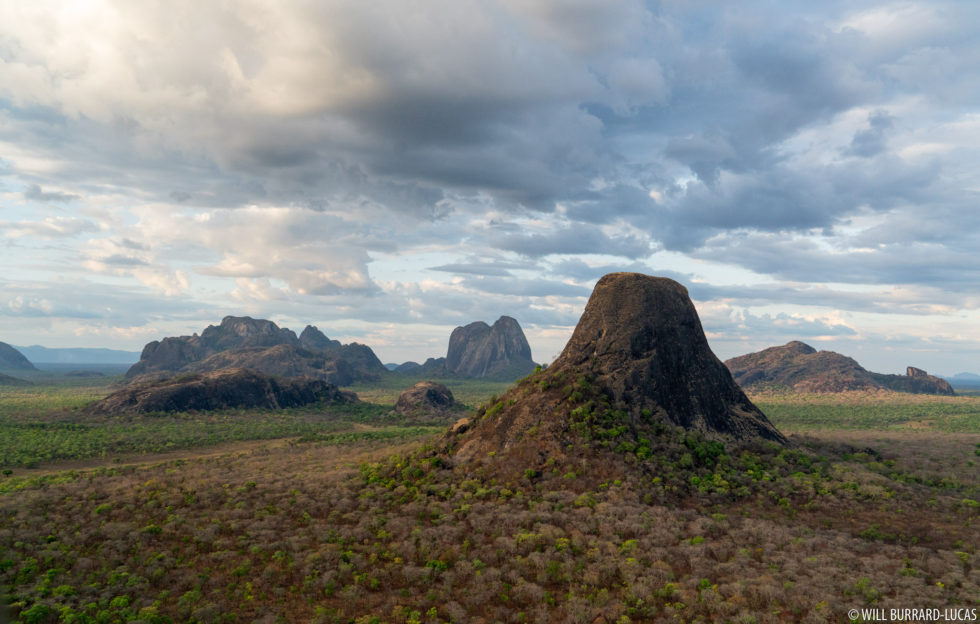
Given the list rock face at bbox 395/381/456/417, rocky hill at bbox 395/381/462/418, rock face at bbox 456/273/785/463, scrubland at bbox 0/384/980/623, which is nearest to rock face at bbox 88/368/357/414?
rock face at bbox 395/381/456/417

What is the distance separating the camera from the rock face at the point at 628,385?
44531mm

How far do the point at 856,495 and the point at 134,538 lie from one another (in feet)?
158

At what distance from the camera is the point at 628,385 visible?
156ft

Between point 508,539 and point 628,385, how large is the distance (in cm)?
2139

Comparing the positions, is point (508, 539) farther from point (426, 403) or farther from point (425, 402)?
point (425, 402)

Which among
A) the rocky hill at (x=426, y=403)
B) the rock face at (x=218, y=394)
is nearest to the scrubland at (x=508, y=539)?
the rock face at (x=218, y=394)

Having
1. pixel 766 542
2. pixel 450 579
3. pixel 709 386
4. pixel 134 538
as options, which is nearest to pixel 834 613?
pixel 766 542

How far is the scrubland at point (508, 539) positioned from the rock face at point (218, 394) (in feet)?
212

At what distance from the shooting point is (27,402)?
132m

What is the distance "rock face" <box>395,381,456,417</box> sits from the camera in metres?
125

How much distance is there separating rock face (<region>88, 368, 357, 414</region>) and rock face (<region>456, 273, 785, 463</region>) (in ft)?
300

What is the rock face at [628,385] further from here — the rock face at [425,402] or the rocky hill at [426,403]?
the rock face at [425,402]

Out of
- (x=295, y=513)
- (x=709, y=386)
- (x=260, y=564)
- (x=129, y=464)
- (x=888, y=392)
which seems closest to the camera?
(x=260, y=564)

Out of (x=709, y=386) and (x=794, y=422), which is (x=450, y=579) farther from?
(x=794, y=422)
